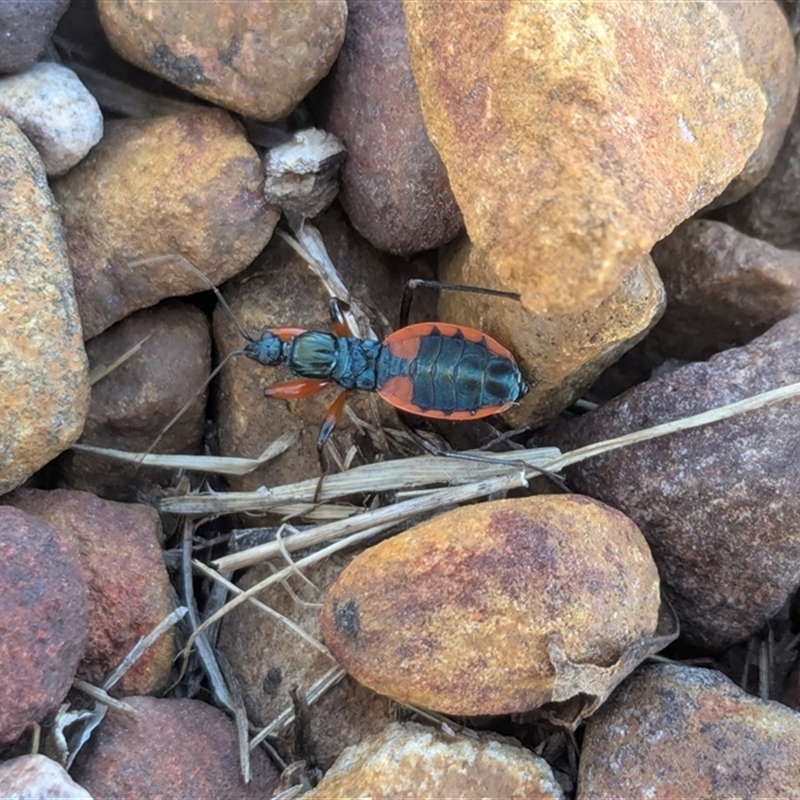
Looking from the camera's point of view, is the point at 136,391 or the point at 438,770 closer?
the point at 438,770

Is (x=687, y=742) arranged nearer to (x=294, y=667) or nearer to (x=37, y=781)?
(x=294, y=667)

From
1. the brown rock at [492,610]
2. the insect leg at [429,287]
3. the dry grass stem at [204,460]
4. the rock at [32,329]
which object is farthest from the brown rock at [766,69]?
the rock at [32,329]

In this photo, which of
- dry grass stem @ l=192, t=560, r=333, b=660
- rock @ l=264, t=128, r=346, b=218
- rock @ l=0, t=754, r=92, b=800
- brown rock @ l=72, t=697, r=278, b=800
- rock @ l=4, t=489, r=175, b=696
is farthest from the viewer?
rock @ l=264, t=128, r=346, b=218

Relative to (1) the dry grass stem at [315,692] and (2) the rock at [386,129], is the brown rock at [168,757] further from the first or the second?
(2) the rock at [386,129]

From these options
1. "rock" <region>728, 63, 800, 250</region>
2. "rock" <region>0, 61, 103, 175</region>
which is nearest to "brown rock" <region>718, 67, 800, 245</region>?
"rock" <region>728, 63, 800, 250</region>

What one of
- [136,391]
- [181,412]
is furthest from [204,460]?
[136,391]

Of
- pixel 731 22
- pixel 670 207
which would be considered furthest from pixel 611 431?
pixel 731 22

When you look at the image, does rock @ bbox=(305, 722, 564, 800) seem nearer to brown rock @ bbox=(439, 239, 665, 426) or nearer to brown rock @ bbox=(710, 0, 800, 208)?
brown rock @ bbox=(439, 239, 665, 426)
